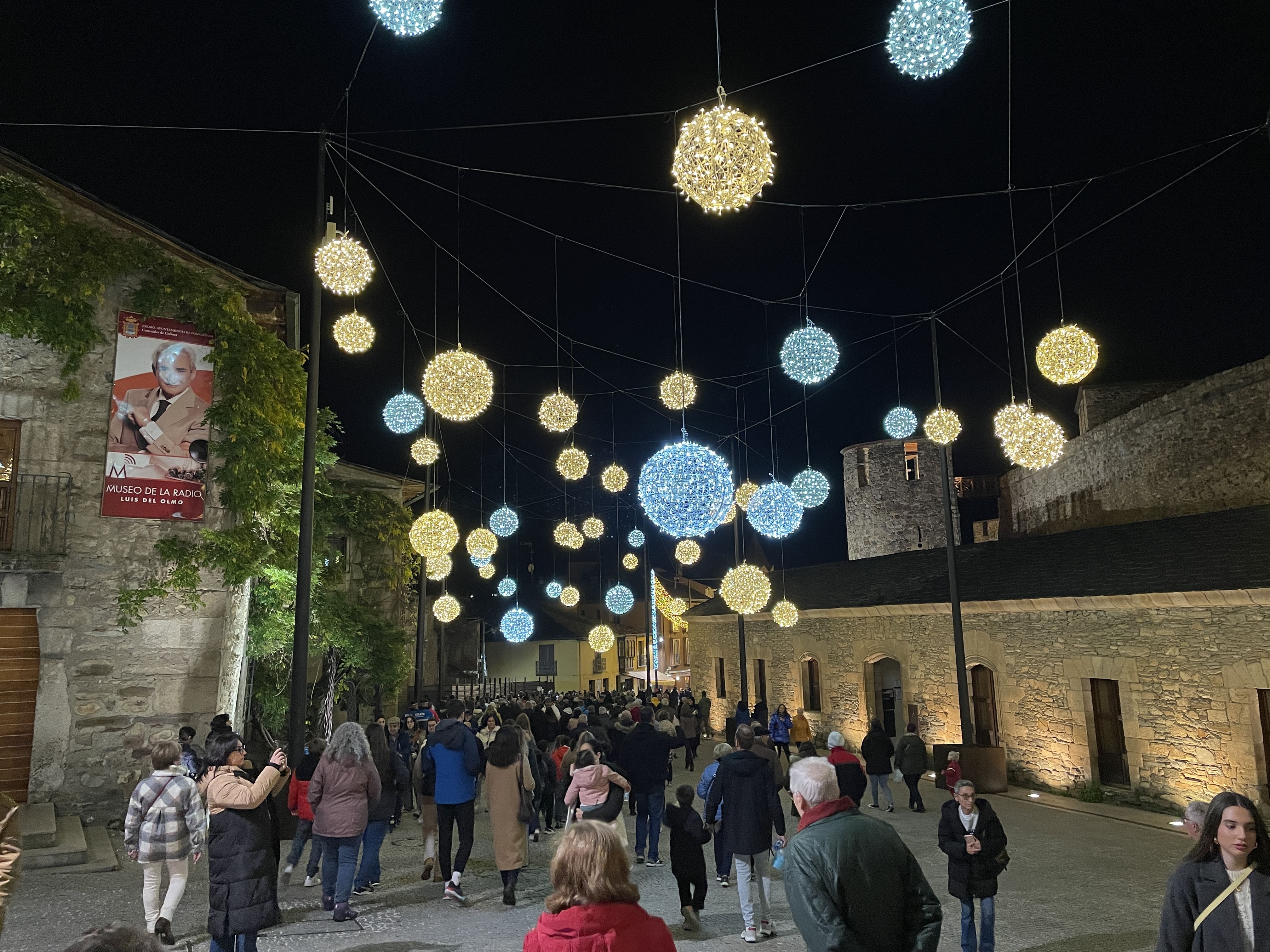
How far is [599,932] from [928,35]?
5.75 m

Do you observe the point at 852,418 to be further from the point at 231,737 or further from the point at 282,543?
the point at 231,737

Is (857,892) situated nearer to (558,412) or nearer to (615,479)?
(558,412)

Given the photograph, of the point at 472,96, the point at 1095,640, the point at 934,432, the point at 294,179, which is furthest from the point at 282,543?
the point at 1095,640

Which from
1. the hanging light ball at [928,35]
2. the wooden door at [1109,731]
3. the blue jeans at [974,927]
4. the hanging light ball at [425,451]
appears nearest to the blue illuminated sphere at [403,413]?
the hanging light ball at [425,451]

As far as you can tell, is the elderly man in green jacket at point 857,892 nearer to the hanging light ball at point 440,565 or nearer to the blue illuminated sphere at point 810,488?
the hanging light ball at point 440,565

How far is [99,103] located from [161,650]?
6.43 meters

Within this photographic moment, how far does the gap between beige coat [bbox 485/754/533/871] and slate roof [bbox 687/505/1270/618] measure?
905 cm

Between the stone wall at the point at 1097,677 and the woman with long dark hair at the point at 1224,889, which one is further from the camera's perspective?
the stone wall at the point at 1097,677

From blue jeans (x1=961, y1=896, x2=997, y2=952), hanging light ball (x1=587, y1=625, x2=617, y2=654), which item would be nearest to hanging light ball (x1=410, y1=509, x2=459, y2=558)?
hanging light ball (x1=587, y1=625, x2=617, y2=654)

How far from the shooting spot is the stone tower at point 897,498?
3030cm

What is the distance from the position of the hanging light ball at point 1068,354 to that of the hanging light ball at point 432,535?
26.4 ft

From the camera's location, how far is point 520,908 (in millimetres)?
6547

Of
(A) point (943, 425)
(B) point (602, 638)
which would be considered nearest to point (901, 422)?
(A) point (943, 425)

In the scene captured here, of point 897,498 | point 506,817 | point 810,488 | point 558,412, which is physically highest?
point 897,498
